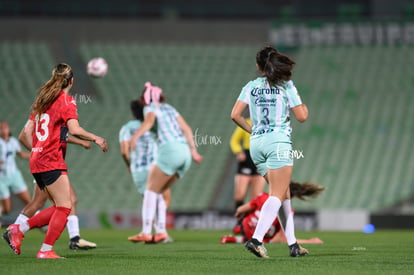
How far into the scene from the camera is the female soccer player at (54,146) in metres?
8.17

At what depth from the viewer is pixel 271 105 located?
8.18 m

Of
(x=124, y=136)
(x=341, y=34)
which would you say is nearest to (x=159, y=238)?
(x=124, y=136)

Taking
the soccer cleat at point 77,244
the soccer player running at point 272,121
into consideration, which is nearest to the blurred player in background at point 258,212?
the soccer cleat at point 77,244

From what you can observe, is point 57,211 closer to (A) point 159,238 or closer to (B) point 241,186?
(A) point 159,238

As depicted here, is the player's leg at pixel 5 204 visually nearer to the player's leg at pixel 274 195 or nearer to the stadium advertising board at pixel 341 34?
the player's leg at pixel 274 195

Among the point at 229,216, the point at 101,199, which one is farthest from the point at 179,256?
the point at 101,199

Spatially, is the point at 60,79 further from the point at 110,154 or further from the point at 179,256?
the point at 110,154

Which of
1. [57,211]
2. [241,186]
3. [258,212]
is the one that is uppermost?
[241,186]

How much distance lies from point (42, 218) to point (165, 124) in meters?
3.40

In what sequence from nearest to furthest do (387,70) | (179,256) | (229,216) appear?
(179,256) < (229,216) < (387,70)

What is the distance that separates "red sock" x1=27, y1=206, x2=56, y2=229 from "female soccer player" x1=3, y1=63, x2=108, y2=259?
0.12 meters

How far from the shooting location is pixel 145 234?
11.6 metres

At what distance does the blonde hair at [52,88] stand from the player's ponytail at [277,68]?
1.95 m

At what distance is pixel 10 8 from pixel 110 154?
20.2 feet
